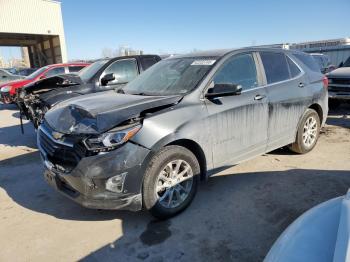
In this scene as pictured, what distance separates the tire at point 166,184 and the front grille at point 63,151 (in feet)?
2.32

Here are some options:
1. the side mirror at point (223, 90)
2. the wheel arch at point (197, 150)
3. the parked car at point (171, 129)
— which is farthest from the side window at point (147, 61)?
the wheel arch at point (197, 150)

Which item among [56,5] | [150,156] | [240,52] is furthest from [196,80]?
[56,5]

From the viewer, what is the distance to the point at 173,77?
13.8 feet

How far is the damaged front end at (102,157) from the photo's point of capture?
306cm

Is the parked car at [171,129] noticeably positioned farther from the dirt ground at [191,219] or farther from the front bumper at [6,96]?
the front bumper at [6,96]

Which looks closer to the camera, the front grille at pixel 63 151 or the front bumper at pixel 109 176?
the front bumper at pixel 109 176

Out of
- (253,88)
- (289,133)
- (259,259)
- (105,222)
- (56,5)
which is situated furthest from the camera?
(56,5)

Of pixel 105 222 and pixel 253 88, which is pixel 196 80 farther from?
pixel 105 222

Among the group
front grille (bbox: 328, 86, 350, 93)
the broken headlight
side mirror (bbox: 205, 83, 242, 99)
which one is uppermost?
side mirror (bbox: 205, 83, 242, 99)

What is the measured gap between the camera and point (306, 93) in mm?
5105

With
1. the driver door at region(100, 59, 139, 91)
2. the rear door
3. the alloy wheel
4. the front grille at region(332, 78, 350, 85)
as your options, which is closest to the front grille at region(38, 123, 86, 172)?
the alloy wheel

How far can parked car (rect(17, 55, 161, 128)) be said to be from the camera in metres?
6.44

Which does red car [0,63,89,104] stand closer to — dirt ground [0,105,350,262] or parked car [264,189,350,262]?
dirt ground [0,105,350,262]

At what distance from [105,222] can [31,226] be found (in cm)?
84
